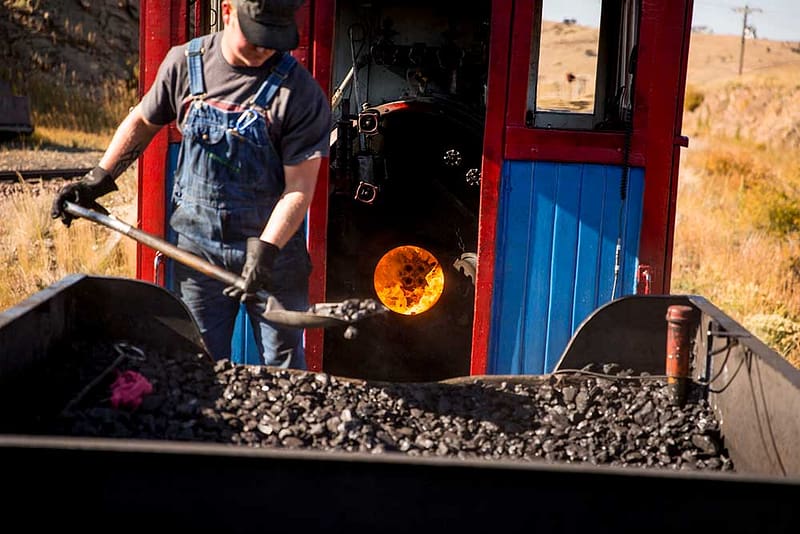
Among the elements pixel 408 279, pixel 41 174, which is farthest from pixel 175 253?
pixel 41 174

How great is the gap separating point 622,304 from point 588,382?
360 mm

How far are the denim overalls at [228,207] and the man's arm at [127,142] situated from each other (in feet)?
0.71

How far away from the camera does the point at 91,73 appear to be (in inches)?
1009

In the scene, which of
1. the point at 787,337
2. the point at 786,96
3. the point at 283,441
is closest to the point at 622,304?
the point at 283,441

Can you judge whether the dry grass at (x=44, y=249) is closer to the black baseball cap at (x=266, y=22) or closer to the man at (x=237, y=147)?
the man at (x=237, y=147)

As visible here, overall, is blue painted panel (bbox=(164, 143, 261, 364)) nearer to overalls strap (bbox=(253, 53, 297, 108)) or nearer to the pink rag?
overalls strap (bbox=(253, 53, 297, 108))

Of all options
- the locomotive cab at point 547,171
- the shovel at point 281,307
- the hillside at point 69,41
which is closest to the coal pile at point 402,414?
the shovel at point 281,307

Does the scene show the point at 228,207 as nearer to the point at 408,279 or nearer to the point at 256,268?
the point at 256,268

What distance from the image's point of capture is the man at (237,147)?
4.21 m

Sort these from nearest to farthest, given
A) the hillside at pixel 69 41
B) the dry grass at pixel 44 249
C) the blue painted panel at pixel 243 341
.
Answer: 1. the blue painted panel at pixel 243 341
2. the dry grass at pixel 44 249
3. the hillside at pixel 69 41

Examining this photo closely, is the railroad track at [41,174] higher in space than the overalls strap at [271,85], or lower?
lower

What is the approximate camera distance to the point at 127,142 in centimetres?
453

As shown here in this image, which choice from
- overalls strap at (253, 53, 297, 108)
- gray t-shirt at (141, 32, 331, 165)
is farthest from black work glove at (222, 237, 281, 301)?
overalls strap at (253, 53, 297, 108)

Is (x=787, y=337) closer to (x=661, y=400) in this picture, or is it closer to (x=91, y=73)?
(x=661, y=400)
